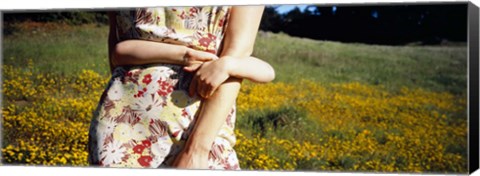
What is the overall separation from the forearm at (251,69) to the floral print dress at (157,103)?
12cm

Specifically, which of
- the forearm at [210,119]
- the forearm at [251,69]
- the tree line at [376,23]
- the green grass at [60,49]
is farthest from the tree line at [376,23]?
the green grass at [60,49]

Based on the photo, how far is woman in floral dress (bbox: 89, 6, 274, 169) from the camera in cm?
439

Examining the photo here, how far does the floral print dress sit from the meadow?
31 cm

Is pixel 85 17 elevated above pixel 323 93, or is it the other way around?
pixel 85 17

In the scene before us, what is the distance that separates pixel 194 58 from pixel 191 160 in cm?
55

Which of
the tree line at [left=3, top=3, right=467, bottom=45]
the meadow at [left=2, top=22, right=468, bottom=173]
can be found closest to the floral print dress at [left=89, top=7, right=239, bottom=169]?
the meadow at [left=2, top=22, right=468, bottom=173]

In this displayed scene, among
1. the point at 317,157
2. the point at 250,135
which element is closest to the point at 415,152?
the point at 317,157

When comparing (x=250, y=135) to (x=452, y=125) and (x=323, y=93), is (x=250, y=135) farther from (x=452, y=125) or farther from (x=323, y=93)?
(x=452, y=125)

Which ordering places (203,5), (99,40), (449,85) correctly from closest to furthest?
(449,85) < (203,5) < (99,40)

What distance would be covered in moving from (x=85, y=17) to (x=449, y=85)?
84.8 inches

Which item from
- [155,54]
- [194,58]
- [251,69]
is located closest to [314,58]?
[251,69]

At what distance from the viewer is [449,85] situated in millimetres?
4297

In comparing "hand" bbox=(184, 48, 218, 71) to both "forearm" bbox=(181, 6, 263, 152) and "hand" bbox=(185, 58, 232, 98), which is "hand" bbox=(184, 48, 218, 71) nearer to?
"hand" bbox=(185, 58, 232, 98)

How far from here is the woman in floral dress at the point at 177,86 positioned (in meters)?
4.39
